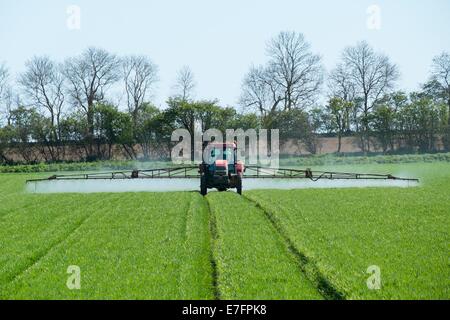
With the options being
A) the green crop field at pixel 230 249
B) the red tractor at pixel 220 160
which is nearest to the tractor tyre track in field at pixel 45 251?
the green crop field at pixel 230 249

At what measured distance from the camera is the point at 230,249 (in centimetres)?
1163

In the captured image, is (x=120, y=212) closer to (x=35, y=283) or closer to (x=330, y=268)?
(x=35, y=283)

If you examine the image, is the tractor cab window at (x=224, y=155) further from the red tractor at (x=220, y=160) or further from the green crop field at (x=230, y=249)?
the green crop field at (x=230, y=249)

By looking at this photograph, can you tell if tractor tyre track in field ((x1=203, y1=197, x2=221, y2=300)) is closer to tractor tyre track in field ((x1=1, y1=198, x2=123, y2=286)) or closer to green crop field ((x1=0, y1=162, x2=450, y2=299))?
green crop field ((x1=0, y1=162, x2=450, y2=299))

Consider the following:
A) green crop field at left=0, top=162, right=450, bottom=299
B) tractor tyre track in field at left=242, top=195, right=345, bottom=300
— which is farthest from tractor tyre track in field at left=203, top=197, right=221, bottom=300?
tractor tyre track in field at left=242, top=195, right=345, bottom=300

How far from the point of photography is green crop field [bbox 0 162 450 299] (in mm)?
8703

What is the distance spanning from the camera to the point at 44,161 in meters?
57.0

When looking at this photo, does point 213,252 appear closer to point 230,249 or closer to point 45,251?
point 230,249

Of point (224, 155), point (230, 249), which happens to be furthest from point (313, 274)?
point (224, 155)

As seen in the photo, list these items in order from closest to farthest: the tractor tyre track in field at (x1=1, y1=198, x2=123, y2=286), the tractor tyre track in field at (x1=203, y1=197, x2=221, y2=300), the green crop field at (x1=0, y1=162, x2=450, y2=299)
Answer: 1. the green crop field at (x1=0, y1=162, x2=450, y2=299)
2. the tractor tyre track in field at (x1=203, y1=197, x2=221, y2=300)
3. the tractor tyre track in field at (x1=1, y1=198, x2=123, y2=286)

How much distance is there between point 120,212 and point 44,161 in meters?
42.2

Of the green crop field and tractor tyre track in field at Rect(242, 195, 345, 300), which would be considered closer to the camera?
tractor tyre track in field at Rect(242, 195, 345, 300)

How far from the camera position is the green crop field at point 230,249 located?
28.6 ft
